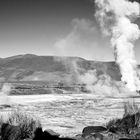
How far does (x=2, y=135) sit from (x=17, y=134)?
731 millimetres

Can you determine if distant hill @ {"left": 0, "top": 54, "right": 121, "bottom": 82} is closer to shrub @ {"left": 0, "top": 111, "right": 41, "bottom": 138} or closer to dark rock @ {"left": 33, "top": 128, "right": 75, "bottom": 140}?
shrub @ {"left": 0, "top": 111, "right": 41, "bottom": 138}

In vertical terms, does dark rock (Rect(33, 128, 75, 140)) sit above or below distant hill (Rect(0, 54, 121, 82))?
below

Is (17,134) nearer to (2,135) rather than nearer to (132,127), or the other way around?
(2,135)

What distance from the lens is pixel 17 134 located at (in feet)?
34.8

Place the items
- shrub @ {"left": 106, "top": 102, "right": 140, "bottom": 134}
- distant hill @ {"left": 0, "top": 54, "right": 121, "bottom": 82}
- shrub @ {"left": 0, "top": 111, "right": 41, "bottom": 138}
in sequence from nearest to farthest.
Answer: shrub @ {"left": 0, "top": 111, "right": 41, "bottom": 138}
shrub @ {"left": 106, "top": 102, "right": 140, "bottom": 134}
distant hill @ {"left": 0, "top": 54, "right": 121, "bottom": 82}

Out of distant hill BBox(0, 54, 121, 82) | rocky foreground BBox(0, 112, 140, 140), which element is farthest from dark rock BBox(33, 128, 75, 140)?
distant hill BBox(0, 54, 121, 82)

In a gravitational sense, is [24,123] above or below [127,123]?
above

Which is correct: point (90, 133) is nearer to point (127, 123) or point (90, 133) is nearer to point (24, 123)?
point (127, 123)

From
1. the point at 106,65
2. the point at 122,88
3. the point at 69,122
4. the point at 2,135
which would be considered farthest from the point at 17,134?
the point at 106,65

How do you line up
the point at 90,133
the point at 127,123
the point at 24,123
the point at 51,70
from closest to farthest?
1. the point at 90,133
2. the point at 24,123
3. the point at 127,123
4. the point at 51,70

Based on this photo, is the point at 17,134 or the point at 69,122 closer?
the point at 17,134

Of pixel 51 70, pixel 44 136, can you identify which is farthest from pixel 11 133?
pixel 51 70

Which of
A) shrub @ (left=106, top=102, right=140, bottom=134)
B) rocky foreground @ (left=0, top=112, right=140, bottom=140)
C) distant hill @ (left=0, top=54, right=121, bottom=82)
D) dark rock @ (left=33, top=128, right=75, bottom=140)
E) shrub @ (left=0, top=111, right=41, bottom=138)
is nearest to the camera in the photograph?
rocky foreground @ (left=0, top=112, right=140, bottom=140)

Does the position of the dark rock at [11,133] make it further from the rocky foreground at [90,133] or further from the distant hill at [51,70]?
the distant hill at [51,70]
